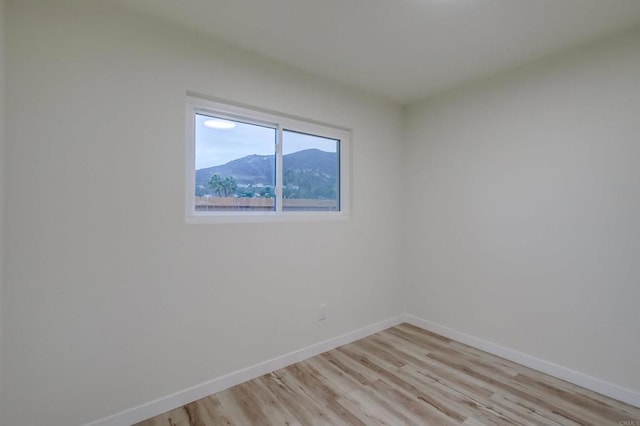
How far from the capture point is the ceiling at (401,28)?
Result: 177 centimetres

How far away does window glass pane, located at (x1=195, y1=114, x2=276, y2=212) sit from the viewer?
2.20 meters

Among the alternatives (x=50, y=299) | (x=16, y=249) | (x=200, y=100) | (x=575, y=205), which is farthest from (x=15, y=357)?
(x=575, y=205)

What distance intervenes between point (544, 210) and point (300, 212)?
77.3 inches

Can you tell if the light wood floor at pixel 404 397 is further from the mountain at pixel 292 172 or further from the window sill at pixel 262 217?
the mountain at pixel 292 172

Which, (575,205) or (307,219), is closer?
(575,205)

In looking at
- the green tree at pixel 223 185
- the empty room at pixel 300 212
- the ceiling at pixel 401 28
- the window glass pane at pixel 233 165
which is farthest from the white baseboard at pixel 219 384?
the ceiling at pixel 401 28

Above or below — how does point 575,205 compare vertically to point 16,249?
above

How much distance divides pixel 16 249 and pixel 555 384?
11.4ft

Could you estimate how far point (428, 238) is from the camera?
3.22 m

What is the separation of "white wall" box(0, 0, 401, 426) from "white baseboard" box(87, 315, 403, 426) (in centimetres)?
5

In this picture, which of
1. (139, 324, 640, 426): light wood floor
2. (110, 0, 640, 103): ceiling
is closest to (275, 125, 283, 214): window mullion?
(110, 0, 640, 103): ceiling

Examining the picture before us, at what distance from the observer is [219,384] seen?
212cm

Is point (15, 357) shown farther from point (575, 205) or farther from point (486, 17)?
point (575, 205)

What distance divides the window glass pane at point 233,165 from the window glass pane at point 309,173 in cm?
14
